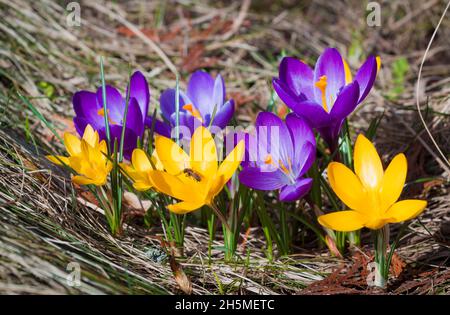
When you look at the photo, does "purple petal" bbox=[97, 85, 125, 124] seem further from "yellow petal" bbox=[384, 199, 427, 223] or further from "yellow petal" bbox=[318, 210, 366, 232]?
"yellow petal" bbox=[384, 199, 427, 223]

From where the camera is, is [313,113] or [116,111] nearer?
[313,113]

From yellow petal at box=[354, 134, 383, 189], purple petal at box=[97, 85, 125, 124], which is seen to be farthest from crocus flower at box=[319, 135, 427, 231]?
purple petal at box=[97, 85, 125, 124]

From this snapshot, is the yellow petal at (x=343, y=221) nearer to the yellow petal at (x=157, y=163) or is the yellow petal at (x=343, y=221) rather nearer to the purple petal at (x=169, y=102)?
the yellow petal at (x=157, y=163)

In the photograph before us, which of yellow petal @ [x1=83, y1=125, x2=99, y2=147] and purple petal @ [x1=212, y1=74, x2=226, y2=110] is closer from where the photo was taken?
yellow petal @ [x1=83, y1=125, x2=99, y2=147]

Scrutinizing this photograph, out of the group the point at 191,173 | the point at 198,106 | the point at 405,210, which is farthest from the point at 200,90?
the point at 405,210

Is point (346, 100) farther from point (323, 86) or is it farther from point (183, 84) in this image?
point (183, 84)
